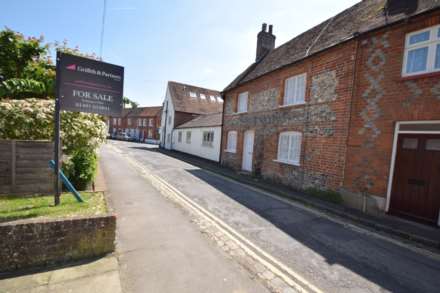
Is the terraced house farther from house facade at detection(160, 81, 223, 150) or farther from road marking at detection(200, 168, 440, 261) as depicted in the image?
house facade at detection(160, 81, 223, 150)

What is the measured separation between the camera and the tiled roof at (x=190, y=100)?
99.2 ft

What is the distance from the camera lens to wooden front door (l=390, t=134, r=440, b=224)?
18.9 ft

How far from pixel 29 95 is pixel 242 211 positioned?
8.15 m

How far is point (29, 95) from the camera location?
22.9 ft

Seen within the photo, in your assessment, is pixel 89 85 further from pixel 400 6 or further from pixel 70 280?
pixel 400 6

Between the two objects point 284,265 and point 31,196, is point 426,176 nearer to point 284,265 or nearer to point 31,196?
point 284,265

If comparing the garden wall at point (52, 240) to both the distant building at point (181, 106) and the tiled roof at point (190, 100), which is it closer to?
the distant building at point (181, 106)

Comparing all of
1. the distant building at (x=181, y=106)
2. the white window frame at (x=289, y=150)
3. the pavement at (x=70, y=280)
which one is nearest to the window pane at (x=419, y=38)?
the white window frame at (x=289, y=150)

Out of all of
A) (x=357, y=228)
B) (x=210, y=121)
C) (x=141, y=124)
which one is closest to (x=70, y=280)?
(x=357, y=228)

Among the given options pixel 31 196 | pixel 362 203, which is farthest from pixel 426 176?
pixel 31 196

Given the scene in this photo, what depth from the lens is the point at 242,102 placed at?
1488 cm

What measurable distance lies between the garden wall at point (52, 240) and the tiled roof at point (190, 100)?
2705 cm

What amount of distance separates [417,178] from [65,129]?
1034 cm

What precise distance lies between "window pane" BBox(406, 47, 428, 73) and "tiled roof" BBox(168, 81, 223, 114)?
26183 millimetres
